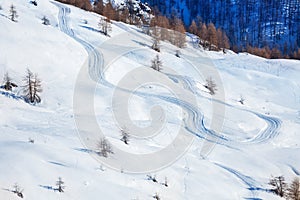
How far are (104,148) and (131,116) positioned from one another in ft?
27.1

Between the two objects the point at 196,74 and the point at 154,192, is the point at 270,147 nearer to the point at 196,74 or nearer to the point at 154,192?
the point at 154,192

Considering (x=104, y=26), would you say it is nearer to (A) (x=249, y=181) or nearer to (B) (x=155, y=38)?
(B) (x=155, y=38)

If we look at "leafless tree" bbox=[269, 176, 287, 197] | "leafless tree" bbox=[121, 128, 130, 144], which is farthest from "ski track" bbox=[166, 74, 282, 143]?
"leafless tree" bbox=[121, 128, 130, 144]

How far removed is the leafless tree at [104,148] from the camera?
63.5 feet

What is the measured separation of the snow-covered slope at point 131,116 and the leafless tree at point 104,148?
14.6 inches

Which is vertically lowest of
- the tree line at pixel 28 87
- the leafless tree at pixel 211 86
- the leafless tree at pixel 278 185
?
the leafless tree at pixel 211 86

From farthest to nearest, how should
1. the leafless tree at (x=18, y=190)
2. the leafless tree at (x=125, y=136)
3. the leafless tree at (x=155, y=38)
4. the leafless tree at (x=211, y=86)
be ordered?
the leafless tree at (x=155, y=38), the leafless tree at (x=211, y=86), the leafless tree at (x=125, y=136), the leafless tree at (x=18, y=190)

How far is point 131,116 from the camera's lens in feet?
91.0

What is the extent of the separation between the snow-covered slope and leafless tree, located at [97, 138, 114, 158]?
1.21 feet

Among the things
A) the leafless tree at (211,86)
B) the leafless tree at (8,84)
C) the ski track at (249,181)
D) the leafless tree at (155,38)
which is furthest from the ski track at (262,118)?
the leafless tree at (8,84)

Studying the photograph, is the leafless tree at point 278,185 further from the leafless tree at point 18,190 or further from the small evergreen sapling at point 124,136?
the leafless tree at point 18,190

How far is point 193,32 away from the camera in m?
77.4

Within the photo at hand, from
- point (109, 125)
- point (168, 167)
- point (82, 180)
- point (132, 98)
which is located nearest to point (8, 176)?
point (82, 180)

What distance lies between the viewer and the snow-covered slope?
1714 cm
